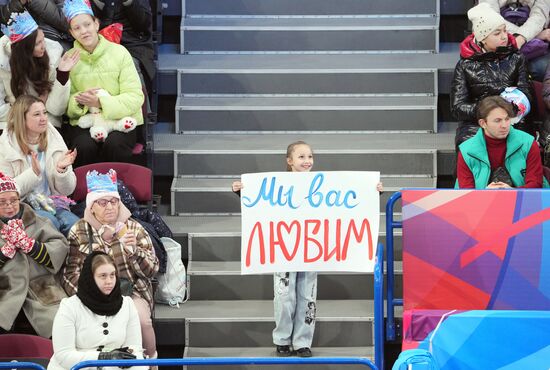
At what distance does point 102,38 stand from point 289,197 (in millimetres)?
2232

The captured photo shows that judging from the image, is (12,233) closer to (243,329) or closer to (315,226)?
(243,329)

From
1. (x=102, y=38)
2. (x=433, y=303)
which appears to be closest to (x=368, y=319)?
(x=433, y=303)

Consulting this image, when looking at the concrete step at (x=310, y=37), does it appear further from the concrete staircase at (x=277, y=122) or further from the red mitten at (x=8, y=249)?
the red mitten at (x=8, y=249)

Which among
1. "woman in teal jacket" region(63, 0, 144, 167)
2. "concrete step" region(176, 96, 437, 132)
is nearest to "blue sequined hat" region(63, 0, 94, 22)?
"woman in teal jacket" region(63, 0, 144, 167)

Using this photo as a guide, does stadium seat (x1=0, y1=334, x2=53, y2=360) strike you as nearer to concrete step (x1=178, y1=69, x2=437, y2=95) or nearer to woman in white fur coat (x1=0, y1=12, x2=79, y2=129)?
woman in white fur coat (x1=0, y1=12, x2=79, y2=129)

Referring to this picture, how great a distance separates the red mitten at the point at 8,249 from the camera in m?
7.94

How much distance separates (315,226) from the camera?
7.82 meters

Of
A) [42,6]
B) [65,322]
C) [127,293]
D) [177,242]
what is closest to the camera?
[65,322]

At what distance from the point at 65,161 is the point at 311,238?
1.75m

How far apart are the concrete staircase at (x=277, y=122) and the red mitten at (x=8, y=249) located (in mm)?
1136

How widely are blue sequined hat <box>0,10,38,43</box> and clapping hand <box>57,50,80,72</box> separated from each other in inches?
12.4

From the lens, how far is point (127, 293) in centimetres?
807

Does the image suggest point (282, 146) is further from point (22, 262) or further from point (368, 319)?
point (22, 262)

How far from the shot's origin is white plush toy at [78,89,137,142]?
358 inches
